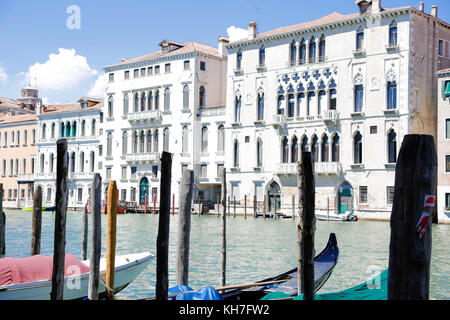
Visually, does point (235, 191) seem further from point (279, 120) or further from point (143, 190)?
point (143, 190)

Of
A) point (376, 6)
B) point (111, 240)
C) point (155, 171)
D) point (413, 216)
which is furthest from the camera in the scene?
point (155, 171)

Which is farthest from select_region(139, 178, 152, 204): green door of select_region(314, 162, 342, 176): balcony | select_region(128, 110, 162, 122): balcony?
select_region(314, 162, 342, 176): balcony

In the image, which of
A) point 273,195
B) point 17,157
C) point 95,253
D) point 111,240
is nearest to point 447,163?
point 273,195

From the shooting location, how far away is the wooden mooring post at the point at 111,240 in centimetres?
766

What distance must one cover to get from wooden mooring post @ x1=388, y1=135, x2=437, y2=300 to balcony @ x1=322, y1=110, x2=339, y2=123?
25.5 m

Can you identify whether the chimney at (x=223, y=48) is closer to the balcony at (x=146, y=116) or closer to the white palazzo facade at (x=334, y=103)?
the white palazzo facade at (x=334, y=103)

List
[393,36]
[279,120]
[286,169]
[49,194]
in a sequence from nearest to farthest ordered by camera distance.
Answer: [393,36] < [286,169] < [279,120] < [49,194]

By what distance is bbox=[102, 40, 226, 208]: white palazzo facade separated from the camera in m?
34.9

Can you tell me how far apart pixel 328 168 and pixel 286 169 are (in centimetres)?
242

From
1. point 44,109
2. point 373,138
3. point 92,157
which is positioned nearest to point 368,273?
point 373,138

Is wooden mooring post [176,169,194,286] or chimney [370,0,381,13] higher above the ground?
chimney [370,0,381,13]

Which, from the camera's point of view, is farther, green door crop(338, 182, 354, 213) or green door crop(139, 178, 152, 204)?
green door crop(139, 178, 152, 204)

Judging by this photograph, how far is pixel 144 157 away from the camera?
36.9 meters

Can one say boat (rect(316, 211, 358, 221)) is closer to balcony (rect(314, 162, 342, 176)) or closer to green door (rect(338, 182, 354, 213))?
green door (rect(338, 182, 354, 213))
